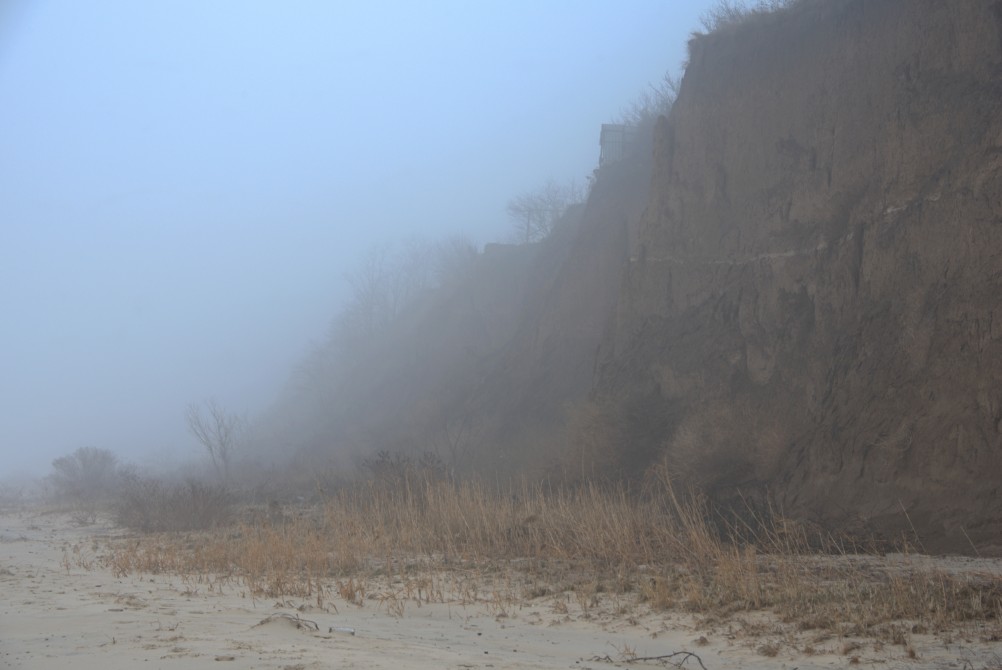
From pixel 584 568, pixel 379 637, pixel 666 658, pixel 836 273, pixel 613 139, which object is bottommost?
pixel 584 568

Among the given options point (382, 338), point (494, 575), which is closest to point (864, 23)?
point (494, 575)

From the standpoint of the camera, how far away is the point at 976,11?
15.7m

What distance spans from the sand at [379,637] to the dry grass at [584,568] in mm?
251

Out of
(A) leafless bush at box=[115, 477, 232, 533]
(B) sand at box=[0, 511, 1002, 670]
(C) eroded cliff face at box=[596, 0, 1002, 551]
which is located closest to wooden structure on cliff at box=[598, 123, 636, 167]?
(C) eroded cliff face at box=[596, 0, 1002, 551]

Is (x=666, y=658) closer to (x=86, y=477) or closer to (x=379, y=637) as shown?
(x=379, y=637)

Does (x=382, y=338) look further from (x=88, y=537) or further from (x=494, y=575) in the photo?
(x=494, y=575)

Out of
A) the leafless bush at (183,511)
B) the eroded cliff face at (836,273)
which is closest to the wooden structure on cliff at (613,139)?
the eroded cliff face at (836,273)

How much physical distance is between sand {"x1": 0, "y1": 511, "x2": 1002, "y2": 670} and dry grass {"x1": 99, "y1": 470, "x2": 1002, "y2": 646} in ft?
0.83

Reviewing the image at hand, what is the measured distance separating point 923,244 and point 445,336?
3339 cm

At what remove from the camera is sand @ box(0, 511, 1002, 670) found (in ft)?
20.4

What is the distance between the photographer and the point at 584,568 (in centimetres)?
1084

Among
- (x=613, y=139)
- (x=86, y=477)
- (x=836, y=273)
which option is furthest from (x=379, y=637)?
(x=86, y=477)

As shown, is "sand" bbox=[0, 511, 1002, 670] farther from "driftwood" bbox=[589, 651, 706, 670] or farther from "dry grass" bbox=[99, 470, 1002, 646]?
"dry grass" bbox=[99, 470, 1002, 646]

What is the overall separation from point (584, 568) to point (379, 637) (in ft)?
13.2
